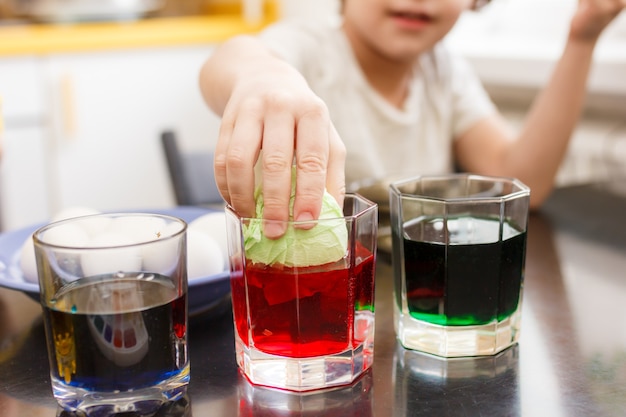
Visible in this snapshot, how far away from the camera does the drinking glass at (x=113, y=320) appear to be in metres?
0.50

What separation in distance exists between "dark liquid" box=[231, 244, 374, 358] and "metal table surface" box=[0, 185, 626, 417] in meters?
0.04

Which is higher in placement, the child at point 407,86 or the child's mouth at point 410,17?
the child's mouth at point 410,17

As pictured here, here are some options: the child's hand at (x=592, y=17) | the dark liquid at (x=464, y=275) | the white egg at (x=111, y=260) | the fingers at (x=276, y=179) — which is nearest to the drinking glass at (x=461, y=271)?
the dark liquid at (x=464, y=275)

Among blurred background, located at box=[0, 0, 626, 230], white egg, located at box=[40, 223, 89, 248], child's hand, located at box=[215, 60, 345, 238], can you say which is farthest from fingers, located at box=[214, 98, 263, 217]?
blurred background, located at box=[0, 0, 626, 230]

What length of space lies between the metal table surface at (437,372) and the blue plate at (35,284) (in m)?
0.02

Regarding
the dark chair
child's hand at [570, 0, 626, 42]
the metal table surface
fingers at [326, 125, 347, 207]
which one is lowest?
the metal table surface

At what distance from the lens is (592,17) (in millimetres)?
1176

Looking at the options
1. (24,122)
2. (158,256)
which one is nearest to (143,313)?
(158,256)

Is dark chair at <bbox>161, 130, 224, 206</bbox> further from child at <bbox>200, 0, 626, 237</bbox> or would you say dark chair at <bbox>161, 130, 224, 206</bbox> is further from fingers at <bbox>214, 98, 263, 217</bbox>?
fingers at <bbox>214, 98, 263, 217</bbox>

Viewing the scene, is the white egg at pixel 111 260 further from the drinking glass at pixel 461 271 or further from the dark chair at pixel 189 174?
the dark chair at pixel 189 174

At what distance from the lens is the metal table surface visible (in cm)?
53

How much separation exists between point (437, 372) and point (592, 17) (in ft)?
2.62

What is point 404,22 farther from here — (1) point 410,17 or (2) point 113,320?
(2) point 113,320

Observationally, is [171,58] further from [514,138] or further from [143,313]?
[143,313]
